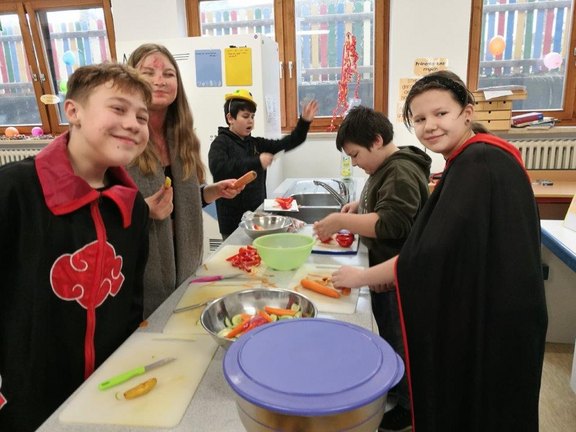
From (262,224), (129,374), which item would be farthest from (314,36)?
(129,374)

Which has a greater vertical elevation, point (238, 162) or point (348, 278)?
point (238, 162)

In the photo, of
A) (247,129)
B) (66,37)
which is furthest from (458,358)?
(66,37)

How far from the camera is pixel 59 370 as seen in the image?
3.09ft

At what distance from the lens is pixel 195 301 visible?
1.15 meters

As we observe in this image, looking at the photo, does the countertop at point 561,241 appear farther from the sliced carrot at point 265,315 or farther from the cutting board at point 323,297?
the sliced carrot at point 265,315

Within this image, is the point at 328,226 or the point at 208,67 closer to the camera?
the point at 328,226

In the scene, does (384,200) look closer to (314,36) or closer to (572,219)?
(572,219)

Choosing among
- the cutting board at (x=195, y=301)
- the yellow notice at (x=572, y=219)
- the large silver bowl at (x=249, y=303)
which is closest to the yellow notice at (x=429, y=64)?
the yellow notice at (x=572, y=219)

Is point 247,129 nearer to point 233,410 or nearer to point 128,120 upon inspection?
point 128,120

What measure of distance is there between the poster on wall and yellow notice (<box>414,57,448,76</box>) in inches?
62.5

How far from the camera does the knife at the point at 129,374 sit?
0.79 metres

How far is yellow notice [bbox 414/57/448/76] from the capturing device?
3354 millimetres

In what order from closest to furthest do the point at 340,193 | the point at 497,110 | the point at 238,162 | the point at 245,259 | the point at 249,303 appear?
the point at 249,303 < the point at 245,259 < the point at 238,162 < the point at 340,193 < the point at 497,110

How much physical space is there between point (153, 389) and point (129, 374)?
7 cm
